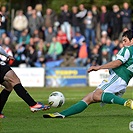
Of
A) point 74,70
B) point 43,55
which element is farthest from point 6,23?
point 74,70

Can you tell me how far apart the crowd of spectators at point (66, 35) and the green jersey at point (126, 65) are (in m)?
17.8

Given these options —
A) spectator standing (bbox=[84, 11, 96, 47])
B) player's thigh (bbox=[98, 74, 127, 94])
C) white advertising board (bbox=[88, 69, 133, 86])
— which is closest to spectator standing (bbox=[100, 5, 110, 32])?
spectator standing (bbox=[84, 11, 96, 47])

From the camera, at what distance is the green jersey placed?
11633mm

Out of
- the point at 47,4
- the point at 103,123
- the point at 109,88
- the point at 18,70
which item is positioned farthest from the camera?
the point at 47,4

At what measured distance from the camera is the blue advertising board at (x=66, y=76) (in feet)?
94.1

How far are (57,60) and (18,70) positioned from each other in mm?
2865

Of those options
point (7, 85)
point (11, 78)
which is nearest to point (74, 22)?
point (7, 85)

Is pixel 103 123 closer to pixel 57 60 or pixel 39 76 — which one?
pixel 39 76

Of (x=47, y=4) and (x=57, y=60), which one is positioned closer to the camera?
(x=57, y=60)

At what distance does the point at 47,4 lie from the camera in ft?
125

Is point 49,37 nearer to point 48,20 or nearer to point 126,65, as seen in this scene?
point 48,20

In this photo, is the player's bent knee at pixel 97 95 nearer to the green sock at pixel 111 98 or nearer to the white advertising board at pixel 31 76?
the green sock at pixel 111 98

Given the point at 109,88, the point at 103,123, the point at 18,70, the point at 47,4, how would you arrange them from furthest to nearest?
1. the point at 47,4
2. the point at 18,70
3. the point at 109,88
4. the point at 103,123

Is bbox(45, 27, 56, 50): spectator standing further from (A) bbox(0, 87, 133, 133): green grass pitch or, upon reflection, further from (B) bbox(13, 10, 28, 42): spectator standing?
(A) bbox(0, 87, 133, 133): green grass pitch
